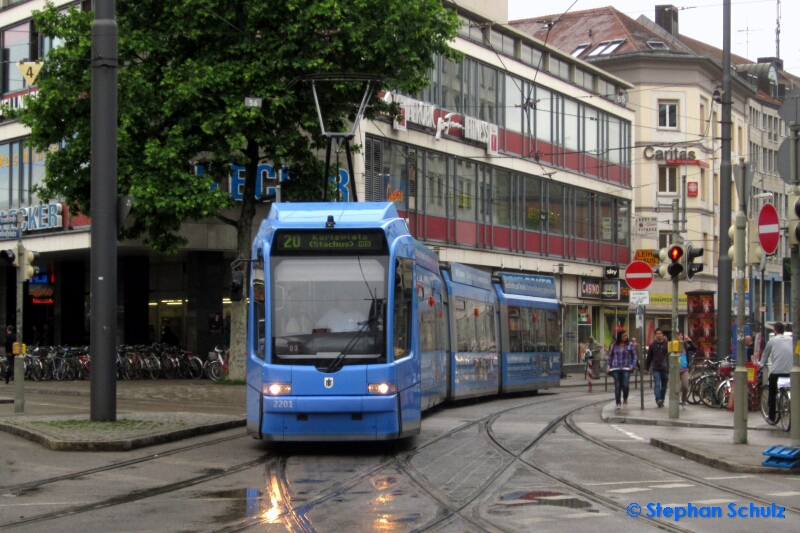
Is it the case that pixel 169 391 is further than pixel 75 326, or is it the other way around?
pixel 75 326

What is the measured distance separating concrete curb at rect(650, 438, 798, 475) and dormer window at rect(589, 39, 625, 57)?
5320 cm

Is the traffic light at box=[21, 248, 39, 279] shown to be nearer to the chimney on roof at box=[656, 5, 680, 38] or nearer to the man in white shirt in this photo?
the man in white shirt

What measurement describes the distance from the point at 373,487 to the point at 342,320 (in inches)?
125

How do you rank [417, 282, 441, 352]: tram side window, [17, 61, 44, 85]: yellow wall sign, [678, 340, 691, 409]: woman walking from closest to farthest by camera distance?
[417, 282, 441, 352]: tram side window → [678, 340, 691, 409]: woman walking → [17, 61, 44, 85]: yellow wall sign

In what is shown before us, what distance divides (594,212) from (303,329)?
4259cm

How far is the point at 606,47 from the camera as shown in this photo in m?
67.2

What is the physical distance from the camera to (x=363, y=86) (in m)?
27.9

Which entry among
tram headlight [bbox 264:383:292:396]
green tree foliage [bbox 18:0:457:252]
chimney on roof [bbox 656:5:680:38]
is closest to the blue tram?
tram headlight [bbox 264:383:292:396]

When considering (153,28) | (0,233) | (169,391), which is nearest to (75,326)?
(0,233)

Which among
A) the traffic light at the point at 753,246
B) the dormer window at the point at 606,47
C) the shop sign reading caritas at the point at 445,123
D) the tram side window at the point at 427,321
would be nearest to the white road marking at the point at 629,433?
the tram side window at the point at 427,321

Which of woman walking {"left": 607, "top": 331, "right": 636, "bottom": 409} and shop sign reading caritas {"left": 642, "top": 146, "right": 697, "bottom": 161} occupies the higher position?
shop sign reading caritas {"left": 642, "top": 146, "right": 697, "bottom": 161}

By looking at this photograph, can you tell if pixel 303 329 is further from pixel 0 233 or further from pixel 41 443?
pixel 0 233

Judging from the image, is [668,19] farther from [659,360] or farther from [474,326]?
[659,360]

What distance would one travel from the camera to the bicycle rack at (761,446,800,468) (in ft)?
42.7
